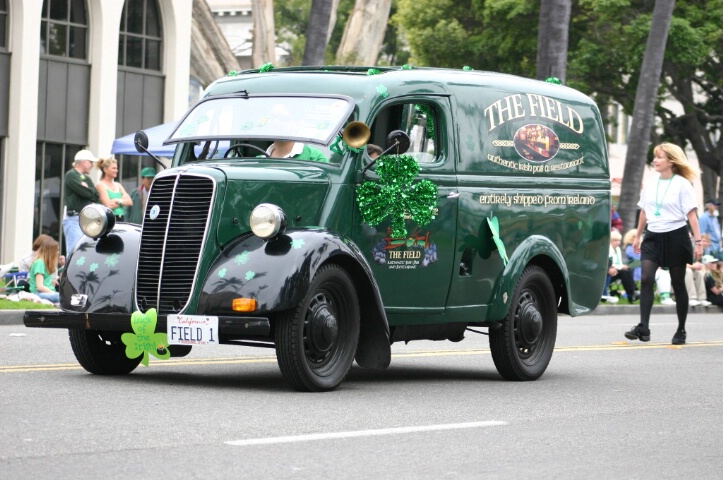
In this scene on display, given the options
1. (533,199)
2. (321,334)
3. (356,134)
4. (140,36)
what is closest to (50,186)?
(140,36)

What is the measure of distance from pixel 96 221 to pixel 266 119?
1.40m

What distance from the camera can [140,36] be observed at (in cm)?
3228

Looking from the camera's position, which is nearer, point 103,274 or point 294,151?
point 103,274

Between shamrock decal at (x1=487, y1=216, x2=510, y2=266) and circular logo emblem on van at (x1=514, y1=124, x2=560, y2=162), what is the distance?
2.22 ft

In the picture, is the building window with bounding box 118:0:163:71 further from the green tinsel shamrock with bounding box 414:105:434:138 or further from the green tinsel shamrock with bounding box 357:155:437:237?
the green tinsel shamrock with bounding box 357:155:437:237

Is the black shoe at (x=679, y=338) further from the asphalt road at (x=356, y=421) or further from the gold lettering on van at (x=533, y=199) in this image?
the gold lettering on van at (x=533, y=199)

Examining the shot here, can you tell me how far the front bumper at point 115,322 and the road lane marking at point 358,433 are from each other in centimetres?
144

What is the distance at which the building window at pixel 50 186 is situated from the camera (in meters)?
29.9

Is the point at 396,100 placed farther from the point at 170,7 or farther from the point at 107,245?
the point at 170,7

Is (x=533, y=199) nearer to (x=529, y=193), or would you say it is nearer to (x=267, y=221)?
(x=529, y=193)

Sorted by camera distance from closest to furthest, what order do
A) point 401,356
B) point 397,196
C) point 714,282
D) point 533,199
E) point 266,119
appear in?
point 397,196
point 266,119
point 533,199
point 401,356
point 714,282

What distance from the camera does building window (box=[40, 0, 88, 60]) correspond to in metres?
30.0

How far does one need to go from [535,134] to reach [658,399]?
2.57 meters

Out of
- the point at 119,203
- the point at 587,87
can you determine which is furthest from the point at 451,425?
the point at 587,87
